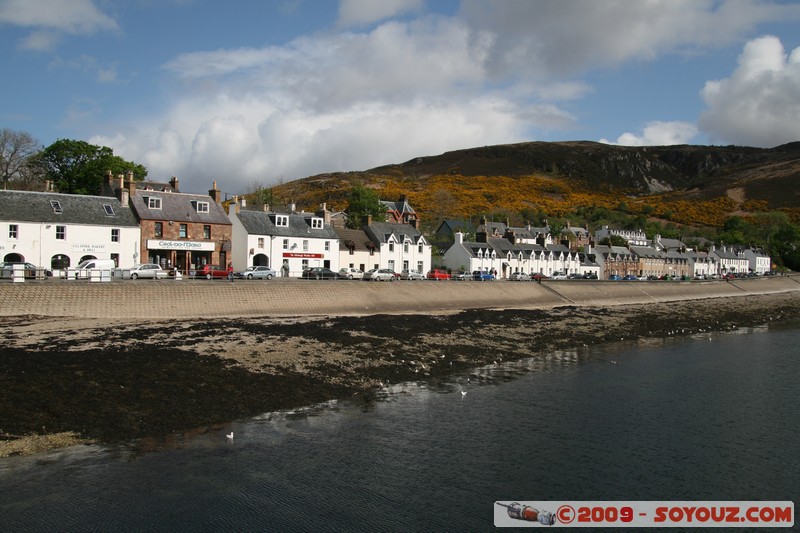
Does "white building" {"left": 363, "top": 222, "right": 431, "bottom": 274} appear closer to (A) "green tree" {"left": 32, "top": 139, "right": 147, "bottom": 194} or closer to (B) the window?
(A) "green tree" {"left": 32, "top": 139, "right": 147, "bottom": 194}

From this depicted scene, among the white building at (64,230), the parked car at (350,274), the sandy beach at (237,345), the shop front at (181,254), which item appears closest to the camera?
the sandy beach at (237,345)

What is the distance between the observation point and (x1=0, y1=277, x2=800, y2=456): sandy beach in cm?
1980

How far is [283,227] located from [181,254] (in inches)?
520

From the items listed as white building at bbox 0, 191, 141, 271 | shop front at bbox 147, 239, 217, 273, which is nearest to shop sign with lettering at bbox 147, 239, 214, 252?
shop front at bbox 147, 239, 217, 273

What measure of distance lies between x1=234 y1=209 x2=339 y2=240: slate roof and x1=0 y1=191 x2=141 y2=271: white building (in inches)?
502

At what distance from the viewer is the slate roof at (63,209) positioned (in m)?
49.8

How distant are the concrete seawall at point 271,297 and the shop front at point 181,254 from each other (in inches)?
555

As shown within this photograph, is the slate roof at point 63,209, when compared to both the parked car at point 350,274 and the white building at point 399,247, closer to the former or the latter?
the parked car at point 350,274

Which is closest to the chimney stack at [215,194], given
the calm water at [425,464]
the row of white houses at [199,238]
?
the row of white houses at [199,238]

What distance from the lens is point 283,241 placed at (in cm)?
6869

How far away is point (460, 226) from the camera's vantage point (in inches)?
4963

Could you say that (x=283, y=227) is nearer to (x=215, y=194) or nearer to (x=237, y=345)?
(x=215, y=194)

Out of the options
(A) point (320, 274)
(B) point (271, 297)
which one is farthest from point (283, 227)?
(B) point (271, 297)

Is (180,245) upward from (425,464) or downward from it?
upward
